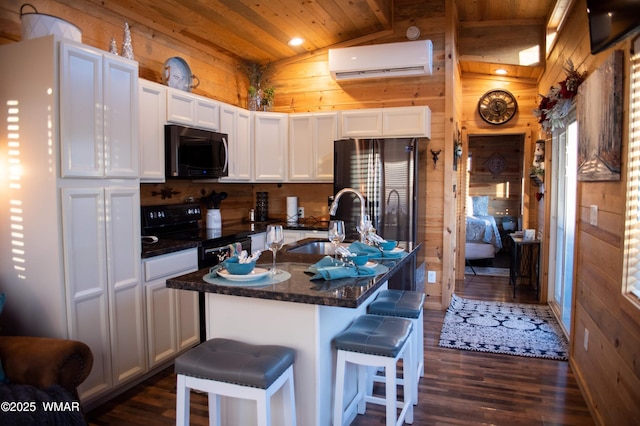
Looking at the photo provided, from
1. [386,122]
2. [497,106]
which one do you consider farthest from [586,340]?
[497,106]

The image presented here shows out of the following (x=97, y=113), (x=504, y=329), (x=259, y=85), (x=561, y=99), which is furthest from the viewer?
(x=259, y=85)

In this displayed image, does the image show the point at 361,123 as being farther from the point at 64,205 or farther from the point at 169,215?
the point at 64,205

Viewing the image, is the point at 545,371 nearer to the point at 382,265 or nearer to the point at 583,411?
the point at 583,411

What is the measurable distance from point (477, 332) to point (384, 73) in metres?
2.70

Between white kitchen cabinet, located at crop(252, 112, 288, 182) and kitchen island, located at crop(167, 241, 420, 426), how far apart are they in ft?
8.89

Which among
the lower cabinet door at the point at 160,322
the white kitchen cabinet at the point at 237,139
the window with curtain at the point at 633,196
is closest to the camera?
the window with curtain at the point at 633,196

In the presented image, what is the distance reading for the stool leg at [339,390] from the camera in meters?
2.12

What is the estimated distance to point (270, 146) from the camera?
16.0ft

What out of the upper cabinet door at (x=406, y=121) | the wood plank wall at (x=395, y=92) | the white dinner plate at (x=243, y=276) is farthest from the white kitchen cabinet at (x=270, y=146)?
the white dinner plate at (x=243, y=276)

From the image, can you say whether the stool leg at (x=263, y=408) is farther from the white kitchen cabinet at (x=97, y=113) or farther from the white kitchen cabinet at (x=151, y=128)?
the white kitchen cabinet at (x=151, y=128)

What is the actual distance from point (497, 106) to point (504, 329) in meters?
3.24

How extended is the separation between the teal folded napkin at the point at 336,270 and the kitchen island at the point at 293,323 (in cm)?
3

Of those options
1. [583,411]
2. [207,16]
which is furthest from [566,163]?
[207,16]

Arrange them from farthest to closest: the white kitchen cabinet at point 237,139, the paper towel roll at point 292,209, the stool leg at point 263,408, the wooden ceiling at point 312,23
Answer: the paper towel roll at point 292,209, the white kitchen cabinet at point 237,139, the wooden ceiling at point 312,23, the stool leg at point 263,408
